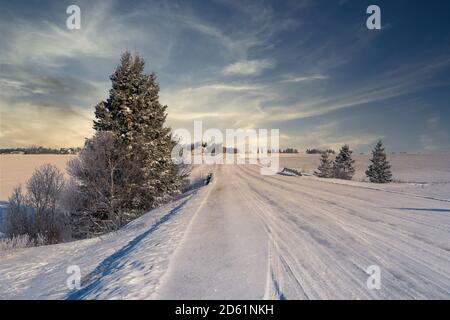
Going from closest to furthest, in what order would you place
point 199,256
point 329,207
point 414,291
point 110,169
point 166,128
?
point 414,291 < point 199,256 < point 329,207 < point 110,169 < point 166,128

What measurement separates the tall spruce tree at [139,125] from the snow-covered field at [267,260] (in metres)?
10.0

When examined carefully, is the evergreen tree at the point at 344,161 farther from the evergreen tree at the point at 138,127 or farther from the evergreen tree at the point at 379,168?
the evergreen tree at the point at 138,127

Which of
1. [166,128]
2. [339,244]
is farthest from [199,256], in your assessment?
[166,128]

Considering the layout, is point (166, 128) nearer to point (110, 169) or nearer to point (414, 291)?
point (110, 169)

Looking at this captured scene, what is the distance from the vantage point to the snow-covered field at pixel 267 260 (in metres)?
4.18

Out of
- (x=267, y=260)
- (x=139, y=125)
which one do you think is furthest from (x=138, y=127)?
(x=267, y=260)

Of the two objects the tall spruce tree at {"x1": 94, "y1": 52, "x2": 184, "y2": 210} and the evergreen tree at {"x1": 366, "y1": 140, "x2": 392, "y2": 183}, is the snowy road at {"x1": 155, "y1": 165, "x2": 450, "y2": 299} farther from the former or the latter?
the evergreen tree at {"x1": 366, "y1": 140, "x2": 392, "y2": 183}

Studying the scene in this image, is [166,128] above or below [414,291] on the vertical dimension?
above

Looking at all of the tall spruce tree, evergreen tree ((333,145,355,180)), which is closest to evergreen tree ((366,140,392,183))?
evergreen tree ((333,145,355,180))

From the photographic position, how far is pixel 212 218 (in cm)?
985

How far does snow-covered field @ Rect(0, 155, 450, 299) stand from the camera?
418cm

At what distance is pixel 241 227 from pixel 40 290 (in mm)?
5531
